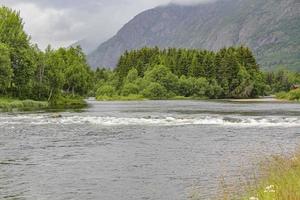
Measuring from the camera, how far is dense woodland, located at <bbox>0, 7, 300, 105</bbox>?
97.0 metres

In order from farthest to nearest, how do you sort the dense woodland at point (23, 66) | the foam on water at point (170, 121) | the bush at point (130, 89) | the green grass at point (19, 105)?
the bush at point (130, 89)
the dense woodland at point (23, 66)
the green grass at point (19, 105)
the foam on water at point (170, 121)

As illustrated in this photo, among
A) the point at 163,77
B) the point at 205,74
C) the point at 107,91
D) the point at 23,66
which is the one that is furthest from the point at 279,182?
the point at 205,74

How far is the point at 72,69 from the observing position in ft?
378

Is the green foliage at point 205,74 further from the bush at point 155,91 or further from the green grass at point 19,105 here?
the green grass at point 19,105

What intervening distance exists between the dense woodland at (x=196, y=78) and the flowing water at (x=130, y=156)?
116 m

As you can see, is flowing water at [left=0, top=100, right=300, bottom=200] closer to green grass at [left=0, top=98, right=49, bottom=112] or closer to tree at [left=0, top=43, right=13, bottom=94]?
green grass at [left=0, top=98, right=49, bottom=112]

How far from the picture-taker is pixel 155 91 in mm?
164125

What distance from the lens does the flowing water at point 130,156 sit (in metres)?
18.4

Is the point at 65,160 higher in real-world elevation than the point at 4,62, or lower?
lower

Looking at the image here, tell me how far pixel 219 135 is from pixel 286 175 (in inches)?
817

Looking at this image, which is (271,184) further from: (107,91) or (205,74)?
(205,74)

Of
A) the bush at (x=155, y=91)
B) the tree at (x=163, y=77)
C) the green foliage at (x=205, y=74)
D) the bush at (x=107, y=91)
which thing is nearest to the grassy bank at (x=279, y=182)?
the bush at (x=155, y=91)

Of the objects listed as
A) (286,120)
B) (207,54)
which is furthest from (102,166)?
(207,54)

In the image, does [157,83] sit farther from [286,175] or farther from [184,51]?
[286,175]
